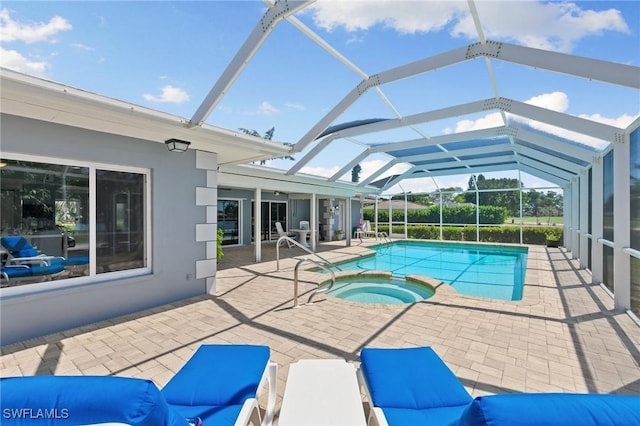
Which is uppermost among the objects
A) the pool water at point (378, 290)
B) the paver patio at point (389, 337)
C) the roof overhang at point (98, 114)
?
the roof overhang at point (98, 114)

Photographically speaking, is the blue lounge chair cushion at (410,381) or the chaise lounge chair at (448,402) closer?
the chaise lounge chair at (448,402)

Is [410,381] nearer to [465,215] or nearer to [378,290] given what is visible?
[378,290]

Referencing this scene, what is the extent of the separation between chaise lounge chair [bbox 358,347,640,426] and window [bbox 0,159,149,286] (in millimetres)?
4157

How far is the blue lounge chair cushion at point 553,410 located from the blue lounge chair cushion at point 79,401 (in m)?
1.14

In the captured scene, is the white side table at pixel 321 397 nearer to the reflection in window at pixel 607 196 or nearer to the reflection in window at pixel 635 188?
the reflection in window at pixel 635 188

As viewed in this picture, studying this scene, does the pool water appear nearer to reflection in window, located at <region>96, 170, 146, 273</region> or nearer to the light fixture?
reflection in window, located at <region>96, 170, 146, 273</region>

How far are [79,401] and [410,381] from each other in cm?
195

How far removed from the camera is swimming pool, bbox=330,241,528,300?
8.09 meters

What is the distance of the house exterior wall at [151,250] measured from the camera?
3693mm

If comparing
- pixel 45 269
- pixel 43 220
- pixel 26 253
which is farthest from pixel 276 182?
pixel 26 253

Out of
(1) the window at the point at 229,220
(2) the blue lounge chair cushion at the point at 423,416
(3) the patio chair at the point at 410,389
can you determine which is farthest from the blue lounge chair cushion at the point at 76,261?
(1) the window at the point at 229,220

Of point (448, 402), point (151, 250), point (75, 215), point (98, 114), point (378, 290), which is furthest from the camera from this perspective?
point (378, 290)

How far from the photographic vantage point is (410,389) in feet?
6.90

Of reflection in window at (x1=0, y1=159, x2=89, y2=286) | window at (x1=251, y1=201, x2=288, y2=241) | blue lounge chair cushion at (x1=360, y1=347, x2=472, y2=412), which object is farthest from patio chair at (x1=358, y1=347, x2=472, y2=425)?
window at (x1=251, y1=201, x2=288, y2=241)
